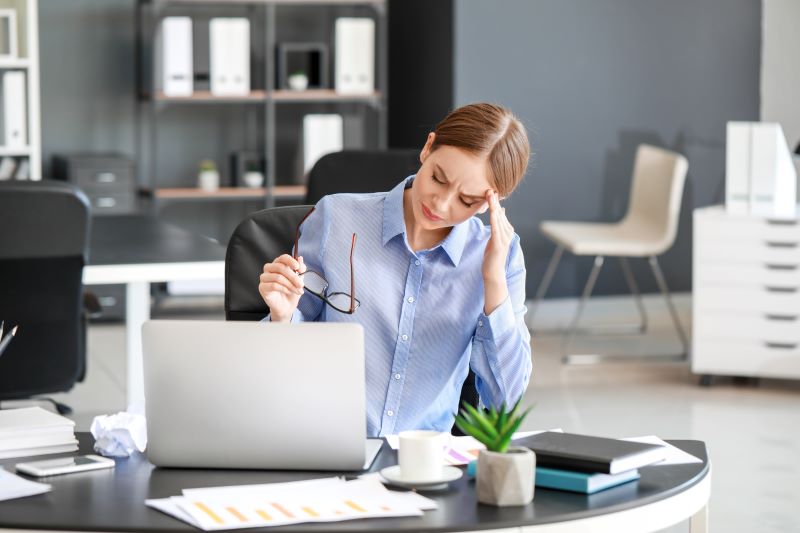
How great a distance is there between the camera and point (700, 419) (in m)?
4.81

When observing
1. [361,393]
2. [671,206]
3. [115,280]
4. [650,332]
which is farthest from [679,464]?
[650,332]

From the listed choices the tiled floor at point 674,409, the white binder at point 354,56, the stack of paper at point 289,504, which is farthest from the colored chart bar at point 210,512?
the white binder at point 354,56

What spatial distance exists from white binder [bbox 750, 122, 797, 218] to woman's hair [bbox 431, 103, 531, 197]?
3.36m

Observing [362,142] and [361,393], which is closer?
[361,393]

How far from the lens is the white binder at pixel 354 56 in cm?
687

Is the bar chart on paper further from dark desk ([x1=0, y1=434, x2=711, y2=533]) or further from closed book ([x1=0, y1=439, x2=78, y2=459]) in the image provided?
closed book ([x1=0, y1=439, x2=78, y2=459])

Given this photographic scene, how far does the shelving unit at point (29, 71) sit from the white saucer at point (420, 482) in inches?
191

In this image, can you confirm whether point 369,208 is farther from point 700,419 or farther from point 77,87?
point 77,87

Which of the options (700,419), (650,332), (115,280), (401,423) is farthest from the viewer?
(650,332)

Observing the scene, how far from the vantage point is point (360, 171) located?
4137 mm

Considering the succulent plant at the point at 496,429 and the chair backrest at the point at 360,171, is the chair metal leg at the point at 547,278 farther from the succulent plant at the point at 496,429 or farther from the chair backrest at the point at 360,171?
the succulent plant at the point at 496,429

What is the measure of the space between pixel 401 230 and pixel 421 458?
2.03 ft

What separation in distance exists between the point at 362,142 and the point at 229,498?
5.63 metres

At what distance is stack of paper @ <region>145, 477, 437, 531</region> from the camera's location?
5.17 ft
